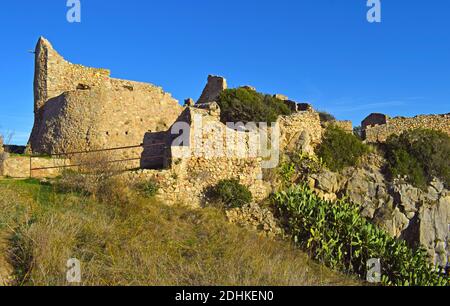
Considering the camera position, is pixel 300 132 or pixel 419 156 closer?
pixel 300 132

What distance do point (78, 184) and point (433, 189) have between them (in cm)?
1631

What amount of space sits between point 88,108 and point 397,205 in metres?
13.9

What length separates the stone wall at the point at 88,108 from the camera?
16859 millimetres

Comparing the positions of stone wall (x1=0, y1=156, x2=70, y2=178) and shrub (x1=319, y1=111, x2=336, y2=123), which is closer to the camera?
stone wall (x1=0, y1=156, x2=70, y2=178)

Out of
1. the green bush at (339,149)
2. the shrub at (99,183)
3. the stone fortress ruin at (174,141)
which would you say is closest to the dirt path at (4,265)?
the shrub at (99,183)

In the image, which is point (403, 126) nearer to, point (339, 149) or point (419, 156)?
point (419, 156)

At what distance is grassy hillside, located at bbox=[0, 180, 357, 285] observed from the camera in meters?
7.16

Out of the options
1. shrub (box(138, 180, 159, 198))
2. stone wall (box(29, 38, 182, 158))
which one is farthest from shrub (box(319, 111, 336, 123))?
shrub (box(138, 180, 159, 198))

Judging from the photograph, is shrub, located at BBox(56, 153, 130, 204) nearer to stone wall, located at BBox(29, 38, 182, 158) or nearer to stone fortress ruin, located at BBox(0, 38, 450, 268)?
stone fortress ruin, located at BBox(0, 38, 450, 268)

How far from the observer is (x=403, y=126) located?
76.4ft

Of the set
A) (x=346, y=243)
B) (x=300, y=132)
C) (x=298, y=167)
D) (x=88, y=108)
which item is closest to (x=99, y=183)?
(x=88, y=108)

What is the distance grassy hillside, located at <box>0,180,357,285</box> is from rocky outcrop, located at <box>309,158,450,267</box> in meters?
6.51
